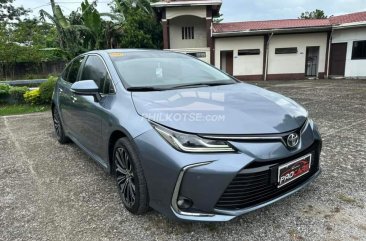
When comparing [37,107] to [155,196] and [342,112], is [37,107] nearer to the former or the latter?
[155,196]

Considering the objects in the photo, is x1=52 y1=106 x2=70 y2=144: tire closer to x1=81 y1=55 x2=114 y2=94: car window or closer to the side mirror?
x1=81 y1=55 x2=114 y2=94: car window

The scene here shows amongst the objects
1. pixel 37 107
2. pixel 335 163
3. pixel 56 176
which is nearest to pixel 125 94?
pixel 56 176

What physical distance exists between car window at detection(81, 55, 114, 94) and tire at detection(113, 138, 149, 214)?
0.67m

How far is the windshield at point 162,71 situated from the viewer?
2.90m

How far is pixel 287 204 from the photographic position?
2613 mm

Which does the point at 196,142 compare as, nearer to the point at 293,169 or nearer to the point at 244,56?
the point at 293,169

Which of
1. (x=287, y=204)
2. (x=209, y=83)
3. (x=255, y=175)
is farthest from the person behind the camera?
(x=209, y=83)

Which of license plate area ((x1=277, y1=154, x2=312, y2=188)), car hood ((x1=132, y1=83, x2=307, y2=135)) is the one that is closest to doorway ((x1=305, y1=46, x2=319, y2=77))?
car hood ((x1=132, y1=83, x2=307, y2=135))

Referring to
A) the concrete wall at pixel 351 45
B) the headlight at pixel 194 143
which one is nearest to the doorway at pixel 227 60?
the concrete wall at pixel 351 45

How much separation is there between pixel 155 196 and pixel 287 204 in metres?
1.25

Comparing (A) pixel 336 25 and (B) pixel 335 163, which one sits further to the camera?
(A) pixel 336 25

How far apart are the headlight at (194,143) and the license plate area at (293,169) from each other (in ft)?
1.52

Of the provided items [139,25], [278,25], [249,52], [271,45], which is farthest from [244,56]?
[139,25]

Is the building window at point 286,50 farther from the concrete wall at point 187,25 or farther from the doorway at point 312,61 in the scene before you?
the concrete wall at point 187,25
